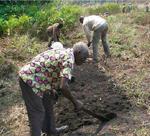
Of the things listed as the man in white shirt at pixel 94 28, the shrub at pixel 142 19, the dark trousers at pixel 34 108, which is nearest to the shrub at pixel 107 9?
the shrub at pixel 142 19

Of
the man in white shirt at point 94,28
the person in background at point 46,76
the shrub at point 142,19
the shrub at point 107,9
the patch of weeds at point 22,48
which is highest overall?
the person in background at point 46,76

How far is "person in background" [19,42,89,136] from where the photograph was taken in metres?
5.63

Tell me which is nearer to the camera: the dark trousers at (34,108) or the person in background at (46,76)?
the person in background at (46,76)

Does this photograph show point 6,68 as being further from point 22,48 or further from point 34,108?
point 34,108

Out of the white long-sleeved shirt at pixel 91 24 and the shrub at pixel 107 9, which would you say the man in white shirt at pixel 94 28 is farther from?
the shrub at pixel 107 9

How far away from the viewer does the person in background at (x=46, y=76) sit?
18.5ft

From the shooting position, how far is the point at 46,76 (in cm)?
580

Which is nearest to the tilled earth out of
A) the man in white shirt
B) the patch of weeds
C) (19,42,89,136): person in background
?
the man in white shirt

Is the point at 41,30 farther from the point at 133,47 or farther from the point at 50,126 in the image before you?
the point at 50,126

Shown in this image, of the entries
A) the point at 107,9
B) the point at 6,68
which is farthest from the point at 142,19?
the point at 6,68

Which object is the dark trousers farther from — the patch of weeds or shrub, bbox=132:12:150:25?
shrub, bbox=132:12:150:25

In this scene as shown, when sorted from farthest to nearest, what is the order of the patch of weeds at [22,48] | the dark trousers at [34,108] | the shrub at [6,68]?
the patch of weeds at [22,48] → the shrub at [6,68] → the dark trousers at [34,108]

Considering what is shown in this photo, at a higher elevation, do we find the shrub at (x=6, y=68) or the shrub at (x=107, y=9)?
the shrub at (x=6, y=68)

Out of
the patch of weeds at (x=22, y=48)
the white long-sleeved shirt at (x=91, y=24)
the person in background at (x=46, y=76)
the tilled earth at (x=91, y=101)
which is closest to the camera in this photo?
the person in background at (x=46, y=76)
